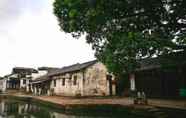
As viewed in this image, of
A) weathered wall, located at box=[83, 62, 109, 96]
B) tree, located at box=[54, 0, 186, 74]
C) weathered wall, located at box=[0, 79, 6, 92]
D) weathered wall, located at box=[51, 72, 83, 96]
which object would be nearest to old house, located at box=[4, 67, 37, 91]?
weathered wall, located at box=[0, 79, 6, 92]

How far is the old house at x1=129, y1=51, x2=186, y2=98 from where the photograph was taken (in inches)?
817

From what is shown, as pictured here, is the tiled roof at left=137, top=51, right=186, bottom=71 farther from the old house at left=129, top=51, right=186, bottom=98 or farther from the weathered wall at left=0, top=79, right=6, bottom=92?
the weathered wall at left=0, top=79, right=6, bottom=92

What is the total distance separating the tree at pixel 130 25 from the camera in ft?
42.7

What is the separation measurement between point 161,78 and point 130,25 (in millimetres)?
10377

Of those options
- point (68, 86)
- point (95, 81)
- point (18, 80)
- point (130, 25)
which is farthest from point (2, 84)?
point (130, 25)

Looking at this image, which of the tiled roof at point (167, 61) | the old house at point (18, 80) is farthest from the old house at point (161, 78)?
the old house at point (18, 80)

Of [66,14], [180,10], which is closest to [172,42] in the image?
[180,10]

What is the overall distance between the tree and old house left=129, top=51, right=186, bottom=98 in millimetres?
5665

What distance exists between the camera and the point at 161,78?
76.3ft

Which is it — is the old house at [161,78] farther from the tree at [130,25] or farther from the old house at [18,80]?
the old house at [18,80]

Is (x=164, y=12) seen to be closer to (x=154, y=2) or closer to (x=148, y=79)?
(x=154, y=2)

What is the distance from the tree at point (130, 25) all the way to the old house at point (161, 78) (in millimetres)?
5665

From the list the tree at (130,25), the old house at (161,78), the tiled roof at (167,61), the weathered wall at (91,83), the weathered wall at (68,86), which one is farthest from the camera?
the weathered wall at (68,86)

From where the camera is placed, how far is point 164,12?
1381 cm
